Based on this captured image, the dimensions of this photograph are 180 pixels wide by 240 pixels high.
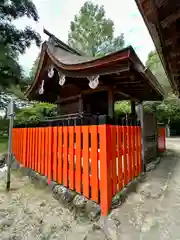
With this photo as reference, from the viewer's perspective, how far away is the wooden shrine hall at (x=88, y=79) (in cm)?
388

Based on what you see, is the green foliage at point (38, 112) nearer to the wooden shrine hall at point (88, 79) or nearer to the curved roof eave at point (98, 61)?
the wooden shrine hall at point (88, 79)

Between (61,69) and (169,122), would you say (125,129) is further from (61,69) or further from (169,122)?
(169,122)

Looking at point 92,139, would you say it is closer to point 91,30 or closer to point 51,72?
point 51,72

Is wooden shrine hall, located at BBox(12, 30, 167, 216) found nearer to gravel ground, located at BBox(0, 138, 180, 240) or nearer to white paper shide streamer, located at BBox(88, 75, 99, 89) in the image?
white paper shide streamer, located at BBox(88, 75, 99, 89)

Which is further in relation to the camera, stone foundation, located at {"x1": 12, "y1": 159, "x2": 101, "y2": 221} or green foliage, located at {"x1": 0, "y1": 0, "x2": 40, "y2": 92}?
green foliage, located at {"x1": 0, "y1": 0, "x2": 40, "y2": 92}

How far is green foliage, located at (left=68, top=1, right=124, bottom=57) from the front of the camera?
20953 millimetres

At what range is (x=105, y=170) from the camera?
257 centimetres

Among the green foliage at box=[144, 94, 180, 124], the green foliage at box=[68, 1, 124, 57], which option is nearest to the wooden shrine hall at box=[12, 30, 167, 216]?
the green foliage at box=[144, 94, 180, 124]

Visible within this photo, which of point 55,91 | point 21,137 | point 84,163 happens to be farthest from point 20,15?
point 84,163

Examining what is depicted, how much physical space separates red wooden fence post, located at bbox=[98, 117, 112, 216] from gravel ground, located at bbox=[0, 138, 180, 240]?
153 millimetres

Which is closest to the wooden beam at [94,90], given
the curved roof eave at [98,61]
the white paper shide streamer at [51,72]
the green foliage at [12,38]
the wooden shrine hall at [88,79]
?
the wooden shrine hall at [88,79]

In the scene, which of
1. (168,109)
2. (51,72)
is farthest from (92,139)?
(168,109)

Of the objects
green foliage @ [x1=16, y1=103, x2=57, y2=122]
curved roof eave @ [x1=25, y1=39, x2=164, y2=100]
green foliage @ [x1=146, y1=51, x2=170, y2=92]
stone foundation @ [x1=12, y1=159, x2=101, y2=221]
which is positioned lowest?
stone foundation @ [x1=12, y1=159, x2=101, y2=221]

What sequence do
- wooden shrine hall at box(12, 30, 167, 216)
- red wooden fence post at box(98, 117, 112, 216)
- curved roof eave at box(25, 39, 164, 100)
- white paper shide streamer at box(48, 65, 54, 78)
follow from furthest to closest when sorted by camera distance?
white paper shide streamer at box(48, 65, 54, 78) → curved roof eave at box(25, 39, 164, 100) → wooden shrine hall at box(12, 30, 167, 216) → red wooden fence post at box(98, 117, 112, 216)
